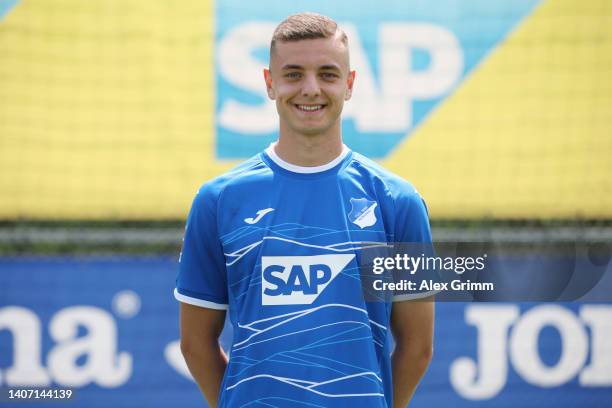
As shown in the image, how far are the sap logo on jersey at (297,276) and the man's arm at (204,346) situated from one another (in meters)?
0.27

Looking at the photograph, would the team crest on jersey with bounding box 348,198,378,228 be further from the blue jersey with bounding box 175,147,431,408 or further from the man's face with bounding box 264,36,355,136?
the man's face with bounding box 264,36,355,136

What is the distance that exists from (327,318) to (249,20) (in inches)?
104

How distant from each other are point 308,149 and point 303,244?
0.26 metres

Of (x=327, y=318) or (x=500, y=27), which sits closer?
(x=327, y=318)

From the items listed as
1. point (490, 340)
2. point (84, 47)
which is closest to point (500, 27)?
point (490, 340)

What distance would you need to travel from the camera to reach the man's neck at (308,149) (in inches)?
92.8

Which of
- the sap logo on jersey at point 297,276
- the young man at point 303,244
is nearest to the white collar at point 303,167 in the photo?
the young man at point 303,244

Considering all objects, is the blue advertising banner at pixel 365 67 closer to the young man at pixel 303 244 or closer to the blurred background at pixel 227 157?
the blurred background at pixel 227 157

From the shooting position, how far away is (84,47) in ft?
14.8

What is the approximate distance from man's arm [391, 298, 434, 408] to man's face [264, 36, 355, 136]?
58 centimetres

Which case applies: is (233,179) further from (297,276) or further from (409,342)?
(409,342)

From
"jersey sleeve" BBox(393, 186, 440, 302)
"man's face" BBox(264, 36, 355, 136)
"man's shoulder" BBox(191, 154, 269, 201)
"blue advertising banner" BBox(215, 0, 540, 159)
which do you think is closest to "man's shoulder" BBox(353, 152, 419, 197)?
"jersey sleeve" BBox(393, 186, 440, 302)

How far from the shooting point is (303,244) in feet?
7.53

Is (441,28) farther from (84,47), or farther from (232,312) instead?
(232,312)
